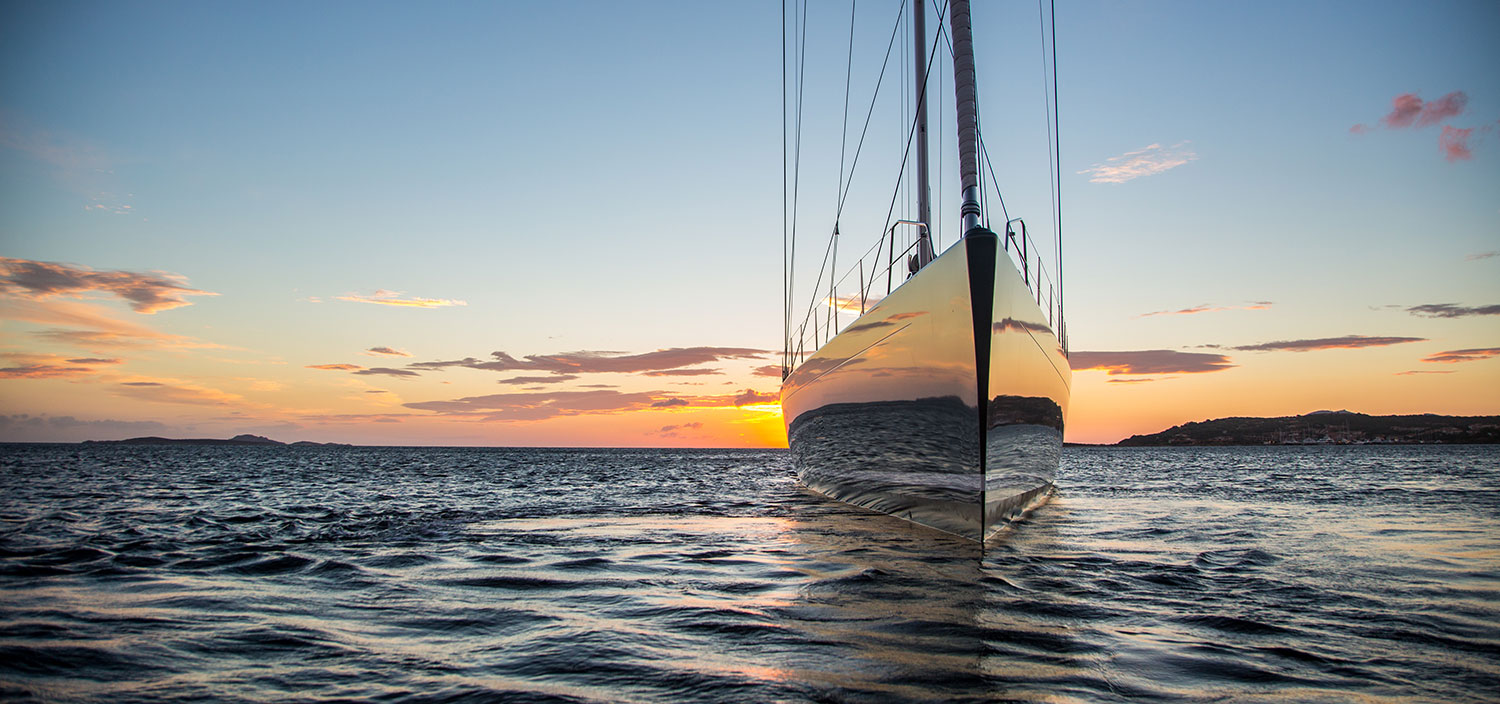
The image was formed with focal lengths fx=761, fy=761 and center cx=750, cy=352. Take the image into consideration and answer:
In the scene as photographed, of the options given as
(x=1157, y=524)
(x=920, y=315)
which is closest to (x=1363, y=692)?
(x=920, y=315)

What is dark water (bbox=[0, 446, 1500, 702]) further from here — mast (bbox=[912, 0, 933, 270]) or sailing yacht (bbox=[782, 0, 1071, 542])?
mast (bbox=[912, 0, 933, 270])

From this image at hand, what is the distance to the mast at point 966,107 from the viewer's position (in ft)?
19.7

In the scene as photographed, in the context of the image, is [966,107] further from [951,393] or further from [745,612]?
[745,612]

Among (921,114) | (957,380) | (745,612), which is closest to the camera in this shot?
(745,612)

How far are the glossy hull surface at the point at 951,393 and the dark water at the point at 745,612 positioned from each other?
0.46 meters

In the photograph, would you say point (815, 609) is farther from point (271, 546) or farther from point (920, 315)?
point (271, 546)

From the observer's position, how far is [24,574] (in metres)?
4.87

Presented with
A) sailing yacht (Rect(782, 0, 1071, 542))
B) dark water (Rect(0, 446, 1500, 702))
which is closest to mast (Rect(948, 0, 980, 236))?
sailing yacht (Rect(782, 0, 1071, 542))

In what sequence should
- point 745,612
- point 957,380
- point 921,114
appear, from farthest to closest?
1. point 921,114
2. point 957,380
3. point 745,612

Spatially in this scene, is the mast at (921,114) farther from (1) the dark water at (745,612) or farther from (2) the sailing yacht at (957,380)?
(1) the dark water at (745,612)

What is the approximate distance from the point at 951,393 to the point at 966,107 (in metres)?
2.38

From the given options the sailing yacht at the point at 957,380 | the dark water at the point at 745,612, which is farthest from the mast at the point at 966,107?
the dark water at the point at 745,612

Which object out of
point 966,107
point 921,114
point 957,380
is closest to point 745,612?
point 957,380

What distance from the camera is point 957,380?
5727 millimetres
